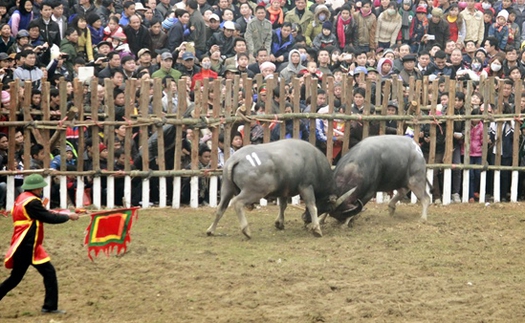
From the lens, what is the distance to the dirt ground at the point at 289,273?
11.4 metres

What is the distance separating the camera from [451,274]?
13234 mm

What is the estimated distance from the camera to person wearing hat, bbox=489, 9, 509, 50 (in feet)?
82.5

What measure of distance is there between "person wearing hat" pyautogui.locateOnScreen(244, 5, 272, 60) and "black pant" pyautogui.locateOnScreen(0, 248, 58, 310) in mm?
12132

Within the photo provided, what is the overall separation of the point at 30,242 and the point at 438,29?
15.6 m

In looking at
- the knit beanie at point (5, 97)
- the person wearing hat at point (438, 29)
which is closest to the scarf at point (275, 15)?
the person wearing hat at point (438, 29)

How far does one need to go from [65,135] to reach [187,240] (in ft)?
10.3

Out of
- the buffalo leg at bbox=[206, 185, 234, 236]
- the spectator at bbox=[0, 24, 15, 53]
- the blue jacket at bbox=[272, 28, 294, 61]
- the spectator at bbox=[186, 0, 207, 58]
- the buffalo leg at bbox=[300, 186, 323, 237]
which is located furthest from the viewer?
the blue jacket at bbox=[272, 28, 294, 61]

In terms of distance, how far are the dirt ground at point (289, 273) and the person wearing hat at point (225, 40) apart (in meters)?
5.93

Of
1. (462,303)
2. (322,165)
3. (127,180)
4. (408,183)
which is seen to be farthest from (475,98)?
(462,303)

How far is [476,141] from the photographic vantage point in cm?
1909

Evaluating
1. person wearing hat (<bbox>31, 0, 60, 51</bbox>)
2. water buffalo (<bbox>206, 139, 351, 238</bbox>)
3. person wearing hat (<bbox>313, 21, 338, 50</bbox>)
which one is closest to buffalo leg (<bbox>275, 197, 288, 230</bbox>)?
water buffalo (<bbox>206, 139, 351, 238</bbox>)

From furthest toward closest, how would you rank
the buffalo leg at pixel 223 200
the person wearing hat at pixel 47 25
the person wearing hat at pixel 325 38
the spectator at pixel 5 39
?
1. the person wearing hat at pixel 325 38
2. the person wearing hat at pixel 47 25
3. the spectator at pixel 5 39
4. the buffalo leg at pixel 223 200

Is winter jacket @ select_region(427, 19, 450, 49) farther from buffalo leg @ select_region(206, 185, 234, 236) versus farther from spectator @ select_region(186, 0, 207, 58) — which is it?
buffalo leg @ select_region(206, 185, 234, 236)

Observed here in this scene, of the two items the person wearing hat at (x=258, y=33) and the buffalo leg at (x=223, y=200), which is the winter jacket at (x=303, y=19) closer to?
the person wearing hat at (x=258, y=33)
